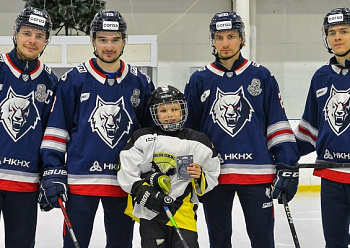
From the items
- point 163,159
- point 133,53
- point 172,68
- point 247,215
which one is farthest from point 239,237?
point 172,68


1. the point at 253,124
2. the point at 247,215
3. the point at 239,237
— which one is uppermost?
the point at 253,124

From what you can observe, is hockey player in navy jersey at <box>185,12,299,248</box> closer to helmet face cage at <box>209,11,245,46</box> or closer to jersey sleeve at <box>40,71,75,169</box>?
helmet face cage at <box>209,11,245,46</box>

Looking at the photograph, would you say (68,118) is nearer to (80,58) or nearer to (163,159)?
(163,159)

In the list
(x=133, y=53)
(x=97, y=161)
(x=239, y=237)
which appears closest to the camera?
(x=97, y=161)

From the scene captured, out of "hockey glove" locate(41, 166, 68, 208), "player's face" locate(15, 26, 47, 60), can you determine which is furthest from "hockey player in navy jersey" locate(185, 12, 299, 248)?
Result: "player's face" locate(15, 26, 47, 60)

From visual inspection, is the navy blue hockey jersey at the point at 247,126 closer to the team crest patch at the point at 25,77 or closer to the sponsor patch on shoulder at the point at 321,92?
the sponsor patch on shoulder at the point at 321,92

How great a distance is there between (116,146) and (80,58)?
3816 mm

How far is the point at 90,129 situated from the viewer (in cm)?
234

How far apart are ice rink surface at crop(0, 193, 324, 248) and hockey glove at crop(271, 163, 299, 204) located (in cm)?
111

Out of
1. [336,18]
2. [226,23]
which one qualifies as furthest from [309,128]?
[226,23]

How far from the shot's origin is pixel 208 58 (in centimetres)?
788

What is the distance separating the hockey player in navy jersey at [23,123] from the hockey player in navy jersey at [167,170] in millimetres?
387

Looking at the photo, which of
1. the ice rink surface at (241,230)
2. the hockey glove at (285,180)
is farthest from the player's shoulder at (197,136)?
the ice rink surface at (241,230)

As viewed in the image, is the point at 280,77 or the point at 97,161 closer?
the point at 97,161
